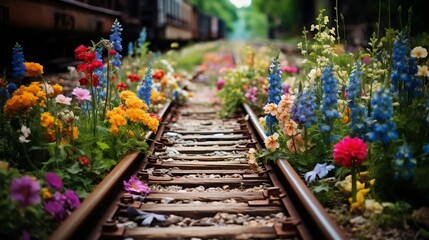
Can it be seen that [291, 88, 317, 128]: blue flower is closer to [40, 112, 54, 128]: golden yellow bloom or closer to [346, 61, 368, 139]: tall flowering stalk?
[346, 61, 368, 139]: tall flowering stalk

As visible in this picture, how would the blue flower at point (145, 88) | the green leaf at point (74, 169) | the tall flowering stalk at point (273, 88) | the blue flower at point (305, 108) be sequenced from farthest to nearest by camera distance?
the blue flower at point (145, 88) < the tall flowering stalk at point (273, 88) < the blue flower at point (305, 108) < the green leaf at point (74, 169)

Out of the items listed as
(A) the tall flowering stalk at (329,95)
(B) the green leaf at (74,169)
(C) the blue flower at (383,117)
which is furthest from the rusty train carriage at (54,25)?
(C) the blue flower at (383,117)

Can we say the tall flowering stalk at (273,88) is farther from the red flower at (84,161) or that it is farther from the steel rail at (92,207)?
the red flower at (84,161)

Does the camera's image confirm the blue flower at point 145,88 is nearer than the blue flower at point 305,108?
No

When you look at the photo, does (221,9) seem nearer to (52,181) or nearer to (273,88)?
(273,88)

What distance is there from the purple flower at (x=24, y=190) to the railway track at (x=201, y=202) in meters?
0.22

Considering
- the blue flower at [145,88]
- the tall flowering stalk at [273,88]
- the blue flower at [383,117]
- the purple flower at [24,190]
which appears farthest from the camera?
the blue flower at [145,88]

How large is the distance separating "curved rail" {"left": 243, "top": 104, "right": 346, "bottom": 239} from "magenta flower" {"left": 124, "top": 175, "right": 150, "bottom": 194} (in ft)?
3.41

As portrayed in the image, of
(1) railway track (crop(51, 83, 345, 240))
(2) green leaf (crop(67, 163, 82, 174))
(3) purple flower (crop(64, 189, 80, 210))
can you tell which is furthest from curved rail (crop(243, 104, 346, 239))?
(2) green leaf (crop(67, 163, 82, 174))

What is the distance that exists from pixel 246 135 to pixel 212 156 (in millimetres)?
1047

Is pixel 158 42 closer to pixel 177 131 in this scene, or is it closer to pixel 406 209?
pixel 177 131

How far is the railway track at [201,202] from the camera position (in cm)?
272

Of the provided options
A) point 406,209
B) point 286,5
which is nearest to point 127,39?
point 406,209

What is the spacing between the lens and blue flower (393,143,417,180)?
280 cm
